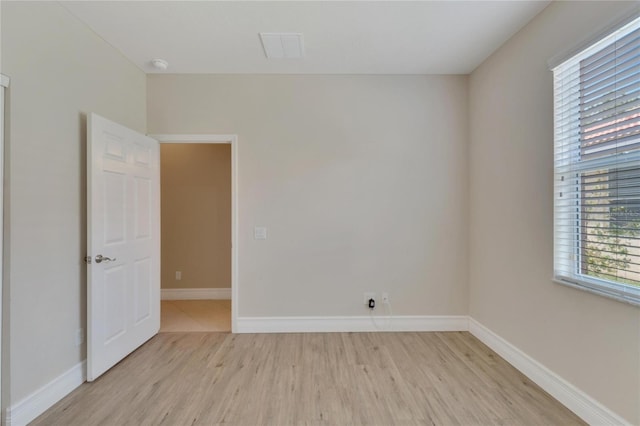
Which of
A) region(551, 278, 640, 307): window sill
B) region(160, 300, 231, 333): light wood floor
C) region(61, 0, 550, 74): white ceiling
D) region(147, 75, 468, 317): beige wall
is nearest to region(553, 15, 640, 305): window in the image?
region(551, 278, 640, 307): window sill

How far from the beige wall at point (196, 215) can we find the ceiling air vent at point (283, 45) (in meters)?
1.94

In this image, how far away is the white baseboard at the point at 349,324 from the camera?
9.66 feet

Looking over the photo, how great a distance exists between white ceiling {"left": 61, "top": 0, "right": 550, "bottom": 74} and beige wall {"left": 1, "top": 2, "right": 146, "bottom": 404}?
357 millimetres

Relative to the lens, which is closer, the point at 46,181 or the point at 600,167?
the point at 600,167

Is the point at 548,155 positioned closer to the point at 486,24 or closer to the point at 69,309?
the point at 486,24

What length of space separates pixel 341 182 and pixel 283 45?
4.49ft

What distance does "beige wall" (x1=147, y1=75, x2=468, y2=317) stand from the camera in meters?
2.94

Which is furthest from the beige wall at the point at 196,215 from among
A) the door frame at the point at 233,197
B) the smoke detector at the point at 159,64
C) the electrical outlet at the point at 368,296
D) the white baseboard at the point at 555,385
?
the white baseboard at the point at 555,385

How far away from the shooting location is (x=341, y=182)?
9.76ft

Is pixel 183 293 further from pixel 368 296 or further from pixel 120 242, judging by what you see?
pixel 368 296

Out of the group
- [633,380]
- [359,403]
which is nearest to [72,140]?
[359,403]

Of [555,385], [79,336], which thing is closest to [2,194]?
[79,336]

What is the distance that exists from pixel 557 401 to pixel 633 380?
1.87 feet

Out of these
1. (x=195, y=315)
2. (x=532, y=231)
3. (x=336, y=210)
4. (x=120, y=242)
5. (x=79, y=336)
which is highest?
(x=336, y=210)
